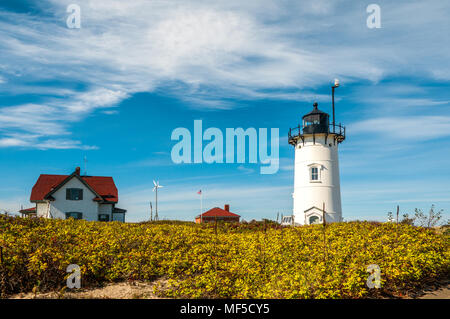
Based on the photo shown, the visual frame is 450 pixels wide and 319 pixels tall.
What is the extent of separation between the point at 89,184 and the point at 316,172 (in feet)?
69.1

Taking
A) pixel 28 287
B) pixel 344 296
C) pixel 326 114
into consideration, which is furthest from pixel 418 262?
pixel 326 114

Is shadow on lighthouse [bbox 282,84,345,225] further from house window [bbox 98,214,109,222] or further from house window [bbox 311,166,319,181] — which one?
house window [bbox 98,214,109,222]

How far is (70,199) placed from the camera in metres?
30.7

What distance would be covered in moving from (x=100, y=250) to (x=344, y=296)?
7.05 meters

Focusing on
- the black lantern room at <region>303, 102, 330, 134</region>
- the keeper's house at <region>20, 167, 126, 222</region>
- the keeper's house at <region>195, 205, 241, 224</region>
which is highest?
the black lantern room at <region>303, 102, 330, 134</region>

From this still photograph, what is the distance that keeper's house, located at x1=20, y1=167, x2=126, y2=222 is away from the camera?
30.3 m

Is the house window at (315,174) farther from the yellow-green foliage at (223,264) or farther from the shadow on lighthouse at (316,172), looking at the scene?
the yellow-green foliage at (223,264)

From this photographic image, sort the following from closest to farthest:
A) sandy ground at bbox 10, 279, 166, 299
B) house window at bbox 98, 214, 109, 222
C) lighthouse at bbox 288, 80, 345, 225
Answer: sandy ground at bbox 10, 279, 166, 299
lighthouse at bbox 288, 80, 345, 225
house window at bbox 98, 214, 109, 222

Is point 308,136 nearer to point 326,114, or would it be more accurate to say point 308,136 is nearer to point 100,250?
point 326,114

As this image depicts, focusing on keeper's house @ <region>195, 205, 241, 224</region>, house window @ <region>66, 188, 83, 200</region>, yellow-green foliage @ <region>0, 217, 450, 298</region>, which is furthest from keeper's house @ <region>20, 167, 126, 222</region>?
yellow-green foliage @ <region>0, 217, 450, 298</region>

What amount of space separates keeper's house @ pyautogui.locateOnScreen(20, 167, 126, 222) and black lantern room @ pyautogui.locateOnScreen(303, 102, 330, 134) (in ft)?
62.0

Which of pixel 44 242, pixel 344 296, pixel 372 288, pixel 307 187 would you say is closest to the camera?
pixel 344 296

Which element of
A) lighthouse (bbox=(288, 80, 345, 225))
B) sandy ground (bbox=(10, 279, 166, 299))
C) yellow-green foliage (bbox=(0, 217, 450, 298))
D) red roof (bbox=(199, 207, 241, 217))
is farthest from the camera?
red roof (bbox=(199, 207, 241, 217))

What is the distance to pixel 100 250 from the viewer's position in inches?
423
